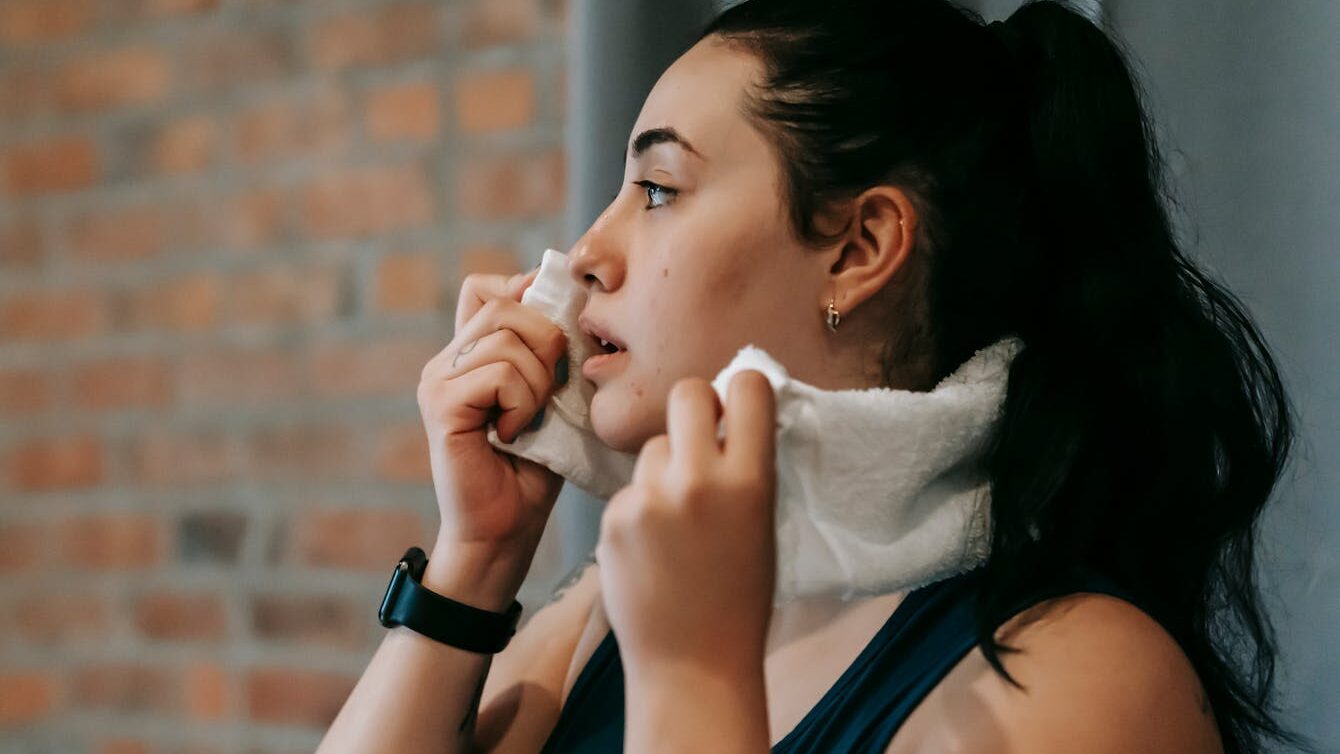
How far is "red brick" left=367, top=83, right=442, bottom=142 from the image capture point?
1500 mm

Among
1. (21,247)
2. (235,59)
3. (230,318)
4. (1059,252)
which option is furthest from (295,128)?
(1059,252)

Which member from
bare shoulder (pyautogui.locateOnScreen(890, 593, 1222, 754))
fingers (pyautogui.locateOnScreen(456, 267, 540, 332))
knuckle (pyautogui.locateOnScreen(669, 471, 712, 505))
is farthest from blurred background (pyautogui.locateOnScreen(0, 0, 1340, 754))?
knuckle (pyautogui.locateOnScreen(669, 471, 712, 505))

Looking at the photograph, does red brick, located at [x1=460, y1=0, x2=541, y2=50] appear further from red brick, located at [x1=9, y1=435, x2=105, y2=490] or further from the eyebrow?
red brick, located at [x1=9, y1=435, x2=105, y2=490]

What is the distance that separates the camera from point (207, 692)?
1.64 metres

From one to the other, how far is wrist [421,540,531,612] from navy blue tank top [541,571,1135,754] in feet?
0.89

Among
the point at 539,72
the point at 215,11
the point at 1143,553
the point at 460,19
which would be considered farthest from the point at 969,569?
the point at 215,11

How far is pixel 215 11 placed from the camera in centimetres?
166

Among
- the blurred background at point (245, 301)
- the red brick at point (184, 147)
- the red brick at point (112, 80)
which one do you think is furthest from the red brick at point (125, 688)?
the red brick at point (112, 80)

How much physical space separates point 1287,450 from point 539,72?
88 centimetres

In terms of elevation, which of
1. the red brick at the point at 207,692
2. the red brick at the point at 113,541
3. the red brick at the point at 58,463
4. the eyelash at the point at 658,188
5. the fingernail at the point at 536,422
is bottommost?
the red brick at the point at 207,692

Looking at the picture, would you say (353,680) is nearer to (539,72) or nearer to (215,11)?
(539,72)

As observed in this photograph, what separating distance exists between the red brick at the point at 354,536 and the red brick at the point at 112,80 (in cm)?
63

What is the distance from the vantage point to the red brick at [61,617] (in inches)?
68.6

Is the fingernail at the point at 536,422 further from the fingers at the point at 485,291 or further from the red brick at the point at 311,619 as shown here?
the red brick at the point at 311,619
